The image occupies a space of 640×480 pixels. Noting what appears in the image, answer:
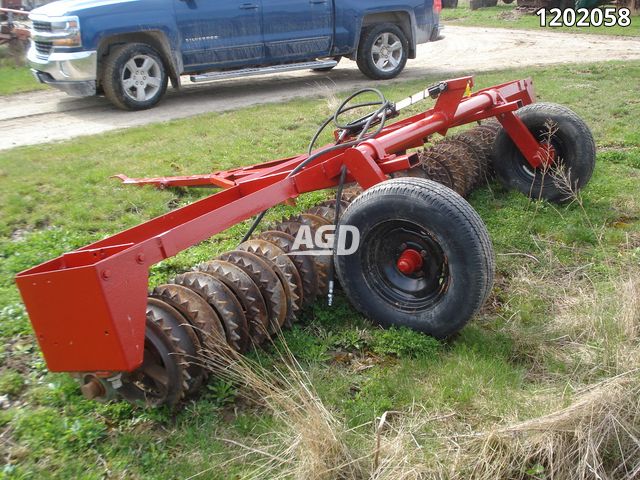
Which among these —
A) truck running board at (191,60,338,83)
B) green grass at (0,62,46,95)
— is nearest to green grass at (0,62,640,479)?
truck running board at (191,60,338,83)

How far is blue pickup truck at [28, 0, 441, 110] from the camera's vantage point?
8.41 m

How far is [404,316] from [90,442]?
1627mm

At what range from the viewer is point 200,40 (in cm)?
→ 915

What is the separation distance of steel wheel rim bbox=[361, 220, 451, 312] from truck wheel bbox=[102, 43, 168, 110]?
247 inches

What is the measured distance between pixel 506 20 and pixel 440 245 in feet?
63.3

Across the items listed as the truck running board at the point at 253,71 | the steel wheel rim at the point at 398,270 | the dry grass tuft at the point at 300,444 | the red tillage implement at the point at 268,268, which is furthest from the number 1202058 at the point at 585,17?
the dry grass tuft at the point at 300,444

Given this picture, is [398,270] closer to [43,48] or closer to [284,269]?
[284,269]

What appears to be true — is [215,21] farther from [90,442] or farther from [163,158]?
[90,442]

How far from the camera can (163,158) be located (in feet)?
21.9

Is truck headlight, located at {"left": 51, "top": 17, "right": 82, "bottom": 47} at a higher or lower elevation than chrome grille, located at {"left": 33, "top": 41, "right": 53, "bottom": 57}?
higher

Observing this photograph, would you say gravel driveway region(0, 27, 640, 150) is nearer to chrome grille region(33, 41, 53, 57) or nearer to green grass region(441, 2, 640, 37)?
chrome grille region(33, 41, 53, 57)

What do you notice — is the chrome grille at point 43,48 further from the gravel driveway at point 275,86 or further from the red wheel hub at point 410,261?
the red wheel hub at point 410,261

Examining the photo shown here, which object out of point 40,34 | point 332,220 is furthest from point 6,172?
point 332,220

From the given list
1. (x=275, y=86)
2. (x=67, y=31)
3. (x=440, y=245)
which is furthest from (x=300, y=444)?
(x=275, y=86)
